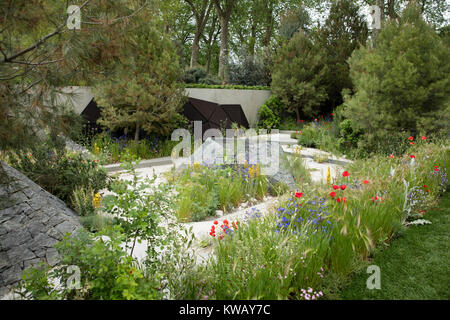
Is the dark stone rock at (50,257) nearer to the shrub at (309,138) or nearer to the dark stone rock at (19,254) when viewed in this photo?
the dark stone rock at (19,254)

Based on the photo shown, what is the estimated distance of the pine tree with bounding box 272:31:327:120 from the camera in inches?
468

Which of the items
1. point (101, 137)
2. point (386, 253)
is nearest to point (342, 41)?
point (101, 137)

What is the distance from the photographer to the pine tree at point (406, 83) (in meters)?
6.56

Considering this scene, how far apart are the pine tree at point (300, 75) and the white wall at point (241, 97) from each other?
Result: 2.36ft

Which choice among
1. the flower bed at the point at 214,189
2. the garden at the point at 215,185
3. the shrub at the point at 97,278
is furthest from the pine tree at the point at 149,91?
the shrub at the point at 97,278

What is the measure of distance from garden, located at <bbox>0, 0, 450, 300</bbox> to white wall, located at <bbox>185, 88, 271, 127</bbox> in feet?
6.10

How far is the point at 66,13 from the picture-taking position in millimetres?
→ 2449

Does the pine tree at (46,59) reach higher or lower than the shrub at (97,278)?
higher

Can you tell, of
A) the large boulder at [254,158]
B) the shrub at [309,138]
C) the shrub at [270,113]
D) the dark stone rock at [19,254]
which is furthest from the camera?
the shrub at [270,113]

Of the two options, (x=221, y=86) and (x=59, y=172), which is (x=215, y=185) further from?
(x=221, y=86)

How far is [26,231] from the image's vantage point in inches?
114

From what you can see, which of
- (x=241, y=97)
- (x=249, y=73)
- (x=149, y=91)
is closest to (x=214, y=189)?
(x=149, y=91)

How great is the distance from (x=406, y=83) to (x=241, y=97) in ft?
21.3

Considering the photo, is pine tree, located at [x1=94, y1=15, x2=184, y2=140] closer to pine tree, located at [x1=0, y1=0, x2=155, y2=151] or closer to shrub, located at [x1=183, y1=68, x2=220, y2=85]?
pine tree, located at [x1=0, y1=0, x2=155, y2=151]
